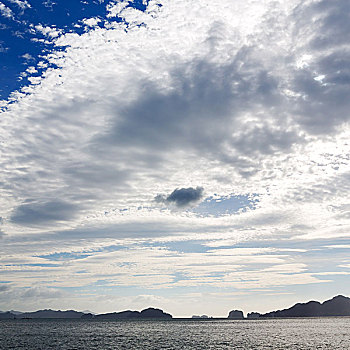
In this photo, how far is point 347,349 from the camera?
119250mm

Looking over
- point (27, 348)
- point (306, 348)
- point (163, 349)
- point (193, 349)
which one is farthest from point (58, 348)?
point (306, 348)

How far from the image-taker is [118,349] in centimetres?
11962

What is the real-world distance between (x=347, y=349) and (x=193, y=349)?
4687 centimetres

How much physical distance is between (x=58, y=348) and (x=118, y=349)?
19263 mm

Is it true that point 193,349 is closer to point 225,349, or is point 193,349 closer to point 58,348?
point 225,349

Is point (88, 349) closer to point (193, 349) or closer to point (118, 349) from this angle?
point (118, 349)

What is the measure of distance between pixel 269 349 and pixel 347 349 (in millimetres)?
23516

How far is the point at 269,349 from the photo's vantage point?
120m

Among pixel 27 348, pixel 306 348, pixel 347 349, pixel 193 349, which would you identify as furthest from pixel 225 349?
pixel 27 348

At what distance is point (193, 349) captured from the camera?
119 m

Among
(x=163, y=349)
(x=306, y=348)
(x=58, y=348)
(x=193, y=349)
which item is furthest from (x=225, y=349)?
(x=58, y=348)

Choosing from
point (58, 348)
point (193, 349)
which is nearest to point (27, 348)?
point (58, 348)

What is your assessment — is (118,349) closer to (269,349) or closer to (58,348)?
(58,348)

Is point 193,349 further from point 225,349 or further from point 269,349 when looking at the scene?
point 269,349
